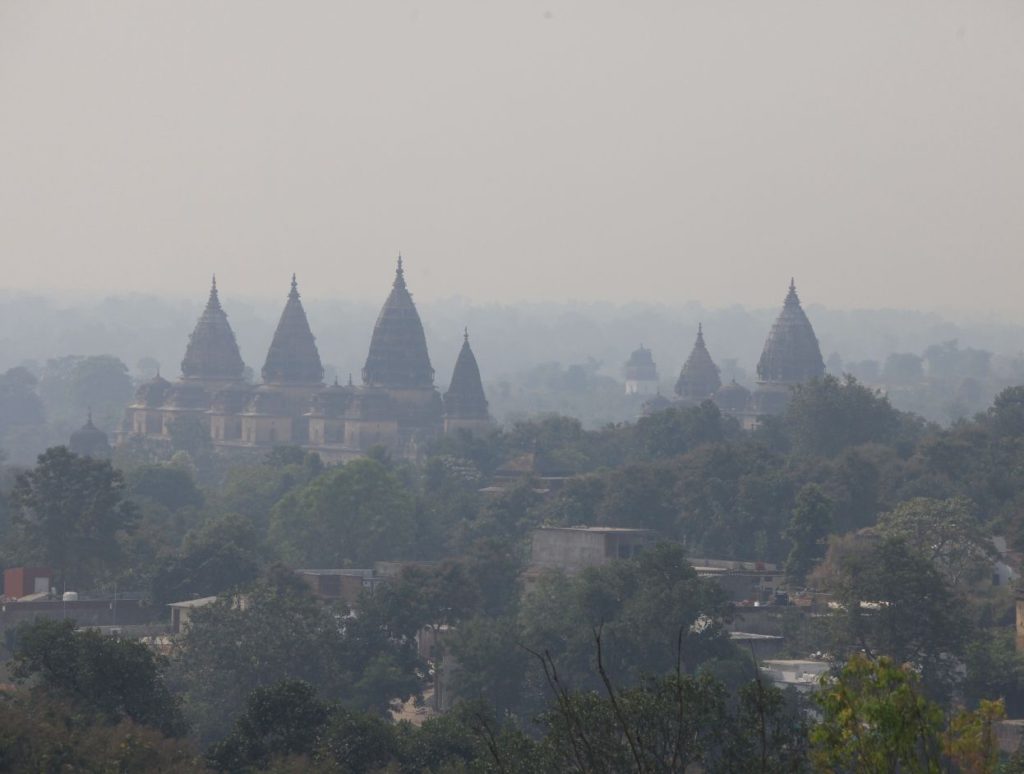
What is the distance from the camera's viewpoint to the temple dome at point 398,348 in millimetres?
87562

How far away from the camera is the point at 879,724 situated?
1534 centimetres

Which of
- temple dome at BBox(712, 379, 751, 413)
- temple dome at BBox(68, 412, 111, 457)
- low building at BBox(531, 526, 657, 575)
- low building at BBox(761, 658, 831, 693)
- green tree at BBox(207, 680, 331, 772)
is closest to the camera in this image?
green tree at BBox(207, 680, 331, 772)

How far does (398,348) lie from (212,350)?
11.1 m

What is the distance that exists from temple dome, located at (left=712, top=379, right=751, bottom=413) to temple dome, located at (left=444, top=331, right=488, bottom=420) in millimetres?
8669

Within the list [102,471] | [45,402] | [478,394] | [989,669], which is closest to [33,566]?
[102,471]

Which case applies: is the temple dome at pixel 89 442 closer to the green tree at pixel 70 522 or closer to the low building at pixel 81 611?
the green tree at pixel 70 522

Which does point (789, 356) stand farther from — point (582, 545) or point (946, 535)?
point (946, 535)

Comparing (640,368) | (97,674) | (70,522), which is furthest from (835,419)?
(640,368)

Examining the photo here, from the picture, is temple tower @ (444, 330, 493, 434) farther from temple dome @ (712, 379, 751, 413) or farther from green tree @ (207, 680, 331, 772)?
green tree @ (207, 680, 331, 772)

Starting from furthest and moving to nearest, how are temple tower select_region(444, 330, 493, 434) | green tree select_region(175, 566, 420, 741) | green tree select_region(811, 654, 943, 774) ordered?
temple tower select_region(444, 330, 493, 434) < green tree select_region(175, 566, 420, 741) < green tree select_region(811, 654, 943, 774)

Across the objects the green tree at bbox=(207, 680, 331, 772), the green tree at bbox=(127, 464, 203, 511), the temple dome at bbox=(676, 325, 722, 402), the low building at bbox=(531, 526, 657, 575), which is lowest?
the green tree at bbox=(207, 680, 331, 772)

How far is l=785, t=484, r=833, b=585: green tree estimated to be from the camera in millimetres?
50594

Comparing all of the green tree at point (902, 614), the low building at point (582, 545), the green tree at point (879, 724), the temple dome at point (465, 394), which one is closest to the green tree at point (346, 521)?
the low building at point (582, 545)

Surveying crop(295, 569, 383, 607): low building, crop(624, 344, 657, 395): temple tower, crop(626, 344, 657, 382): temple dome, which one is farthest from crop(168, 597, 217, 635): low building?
crop(626, 344, 657, 382): temple dome
